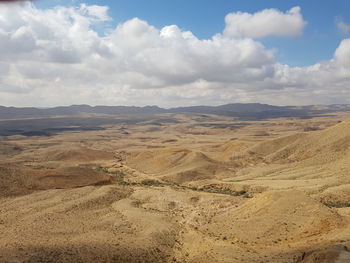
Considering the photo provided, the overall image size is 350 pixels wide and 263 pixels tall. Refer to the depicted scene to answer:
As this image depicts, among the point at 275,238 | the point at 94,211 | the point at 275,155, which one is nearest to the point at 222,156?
the point at 275,155

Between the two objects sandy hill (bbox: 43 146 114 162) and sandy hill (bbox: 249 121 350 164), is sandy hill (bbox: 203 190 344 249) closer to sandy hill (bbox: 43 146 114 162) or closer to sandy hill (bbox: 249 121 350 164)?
sandy hill (bbox: 249 121 350 164)

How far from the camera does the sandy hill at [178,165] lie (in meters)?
56.3

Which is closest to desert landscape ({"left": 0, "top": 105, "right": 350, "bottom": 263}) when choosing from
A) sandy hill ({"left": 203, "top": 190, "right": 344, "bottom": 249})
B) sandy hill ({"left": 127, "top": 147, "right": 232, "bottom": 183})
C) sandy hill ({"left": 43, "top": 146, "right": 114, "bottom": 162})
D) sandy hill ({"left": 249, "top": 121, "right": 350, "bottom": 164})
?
sandy hill ({"left": 203, "top": 190, "right": 344, "bottom": 249})

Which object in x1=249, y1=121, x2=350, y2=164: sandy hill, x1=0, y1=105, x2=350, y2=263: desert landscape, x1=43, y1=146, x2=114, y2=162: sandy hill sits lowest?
x1=43, y1=146, x2=114, y2=162: sandy hill

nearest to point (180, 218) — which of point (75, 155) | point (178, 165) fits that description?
point (178, 165)

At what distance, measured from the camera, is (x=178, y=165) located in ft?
212

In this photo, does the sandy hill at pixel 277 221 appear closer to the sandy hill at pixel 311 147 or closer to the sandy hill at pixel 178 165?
the sandy hill at pixel 178 165

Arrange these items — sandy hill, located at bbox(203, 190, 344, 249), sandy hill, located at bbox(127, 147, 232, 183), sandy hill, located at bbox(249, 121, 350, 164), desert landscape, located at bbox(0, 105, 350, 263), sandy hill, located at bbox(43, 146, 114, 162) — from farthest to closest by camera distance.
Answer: sandy hill, located at bbox(43, 146, 114, 162) < sandy hill, located at bbox(249, 121, 350, 164) < sandy hill, located at bbox(127, 147, 232, 183) < sandy hill, located at bbox(203, 190, 344, 249) < desert landscape, located at bbox(0, 105, 350, 263)

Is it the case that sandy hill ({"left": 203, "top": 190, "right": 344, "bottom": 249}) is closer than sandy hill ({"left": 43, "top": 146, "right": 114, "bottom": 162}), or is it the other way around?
sandy hill ({"left": 203, "top": 190, "right": 344, "bottom": 249})

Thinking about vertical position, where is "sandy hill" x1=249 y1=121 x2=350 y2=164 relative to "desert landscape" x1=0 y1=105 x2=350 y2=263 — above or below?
above

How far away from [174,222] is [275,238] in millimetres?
7976

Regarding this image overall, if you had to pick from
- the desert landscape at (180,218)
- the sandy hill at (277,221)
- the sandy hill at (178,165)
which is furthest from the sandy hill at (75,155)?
the sandy hill at (277,221)

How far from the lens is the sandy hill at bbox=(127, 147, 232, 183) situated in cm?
5628

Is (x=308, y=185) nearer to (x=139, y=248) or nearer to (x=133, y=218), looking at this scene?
(x=133, y=218)
